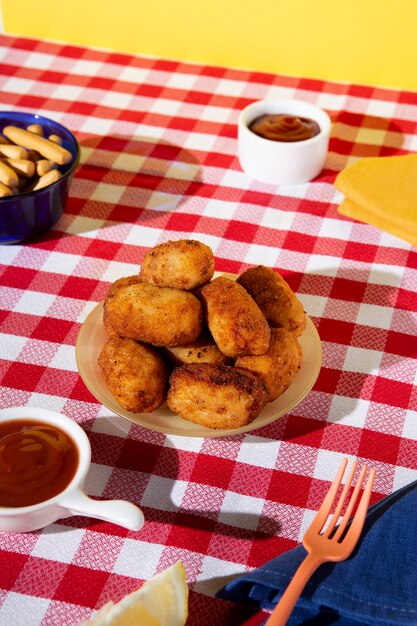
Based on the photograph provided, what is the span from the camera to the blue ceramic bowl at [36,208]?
158 centimetres

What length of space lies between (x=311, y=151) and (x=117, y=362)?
0.83 metres

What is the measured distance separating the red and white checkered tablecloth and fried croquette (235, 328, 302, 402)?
0.11 metres

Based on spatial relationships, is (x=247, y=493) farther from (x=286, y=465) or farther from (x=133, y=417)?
(x=133, y=417)

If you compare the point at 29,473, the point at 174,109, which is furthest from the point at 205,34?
the point at 29,473

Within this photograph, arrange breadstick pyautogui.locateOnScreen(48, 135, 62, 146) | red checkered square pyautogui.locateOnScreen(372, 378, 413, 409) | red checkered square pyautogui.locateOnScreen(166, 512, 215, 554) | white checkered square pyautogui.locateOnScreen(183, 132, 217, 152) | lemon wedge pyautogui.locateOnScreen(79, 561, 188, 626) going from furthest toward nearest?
white checkered square pyautogui.locateOnScreen(183, 132, 217, 152), breadstick pyautogui.locateOnScreen(48, 135, 62, 146), red checkered square pyautogui.locateOnScreen(372, 378, 413, 409), red checkered square pyautogui.locateOnScreen(166, 512, 215, 554), lemon wedge pyautogui.locateOnScreen(79, 561, 188, 626)

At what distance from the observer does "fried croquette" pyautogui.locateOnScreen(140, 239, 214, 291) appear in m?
1.24

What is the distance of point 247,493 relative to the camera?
119 cm

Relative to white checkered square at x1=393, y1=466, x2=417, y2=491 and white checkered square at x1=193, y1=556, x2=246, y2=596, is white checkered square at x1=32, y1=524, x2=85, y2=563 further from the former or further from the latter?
white checkered square at x1=393, y1=466, x2=417, y2=491

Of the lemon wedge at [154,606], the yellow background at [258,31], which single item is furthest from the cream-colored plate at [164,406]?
the yellow background at [258,31]

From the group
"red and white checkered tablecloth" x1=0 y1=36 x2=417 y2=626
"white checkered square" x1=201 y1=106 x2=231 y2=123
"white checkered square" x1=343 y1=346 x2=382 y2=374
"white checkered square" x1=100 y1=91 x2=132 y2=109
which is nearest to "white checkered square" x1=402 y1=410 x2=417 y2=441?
"red and white checkered tablecloth" x1=0 y1=36 x2=417 y2=626

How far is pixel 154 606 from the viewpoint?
94 centimetres

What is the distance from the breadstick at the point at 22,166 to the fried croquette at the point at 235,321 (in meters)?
0.56

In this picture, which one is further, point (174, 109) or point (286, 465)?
point (174, 109)

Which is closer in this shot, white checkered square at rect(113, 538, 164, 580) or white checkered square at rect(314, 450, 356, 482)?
white checkered square at rect(113, 538, 164, 580)
